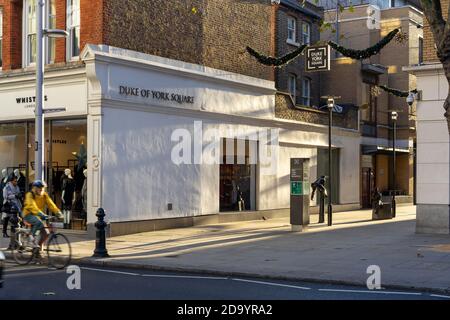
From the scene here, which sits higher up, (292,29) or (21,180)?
(292,29)

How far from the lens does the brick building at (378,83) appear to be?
32906 mm

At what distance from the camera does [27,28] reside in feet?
68.5

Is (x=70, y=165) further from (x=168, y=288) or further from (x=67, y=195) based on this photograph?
(x=168, y=288)

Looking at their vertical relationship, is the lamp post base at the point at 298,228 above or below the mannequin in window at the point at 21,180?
below

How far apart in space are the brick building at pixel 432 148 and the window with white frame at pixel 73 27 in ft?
34.4

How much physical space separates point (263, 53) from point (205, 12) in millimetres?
3961

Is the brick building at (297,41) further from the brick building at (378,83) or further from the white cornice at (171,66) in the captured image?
the white cornice at (171,66)

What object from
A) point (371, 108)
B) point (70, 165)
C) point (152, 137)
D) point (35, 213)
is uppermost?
point (371, 108)

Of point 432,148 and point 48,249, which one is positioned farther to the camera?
point 432,148

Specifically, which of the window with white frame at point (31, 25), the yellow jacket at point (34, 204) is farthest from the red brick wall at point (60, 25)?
the yellow jacket at point (34, 204)

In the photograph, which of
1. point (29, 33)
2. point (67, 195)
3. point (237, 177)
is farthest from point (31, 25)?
point (237, 177)

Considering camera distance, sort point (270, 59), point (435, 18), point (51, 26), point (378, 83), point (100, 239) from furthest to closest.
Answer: point (378, 83), point (270, 59), point (51, 26), point (100, 239), point (435, 18)

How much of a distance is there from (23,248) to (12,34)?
10.1 meters

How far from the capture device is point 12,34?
20859mm
